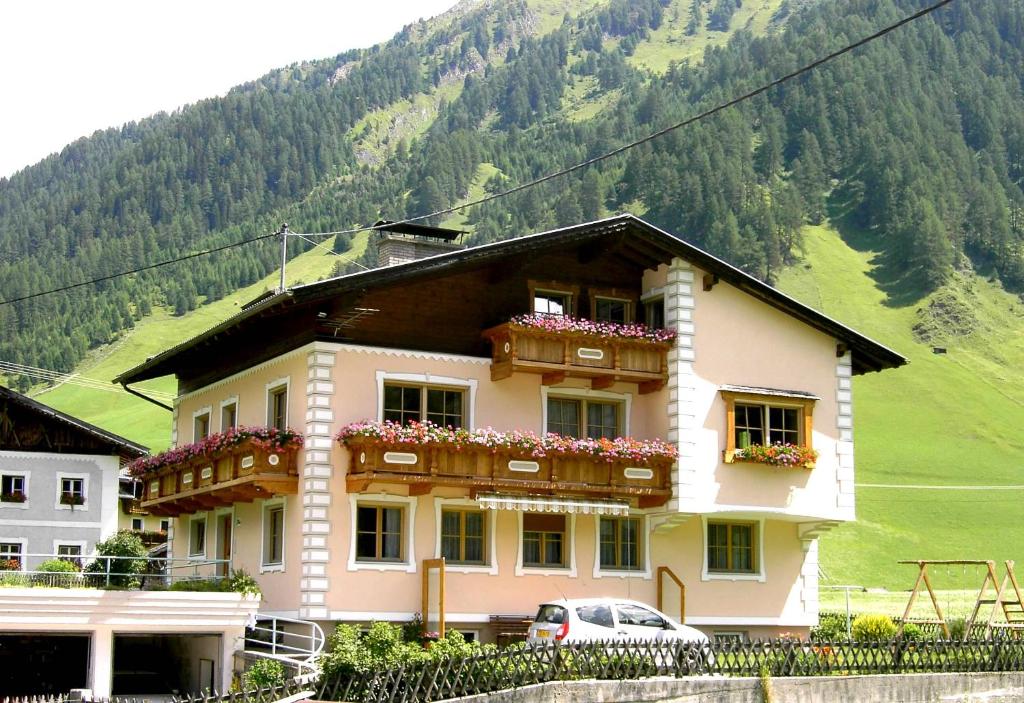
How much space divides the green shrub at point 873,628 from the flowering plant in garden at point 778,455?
430cm

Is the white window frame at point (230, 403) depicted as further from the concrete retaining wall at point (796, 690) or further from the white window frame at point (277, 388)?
the concrete retaining wall at point (796, 690)

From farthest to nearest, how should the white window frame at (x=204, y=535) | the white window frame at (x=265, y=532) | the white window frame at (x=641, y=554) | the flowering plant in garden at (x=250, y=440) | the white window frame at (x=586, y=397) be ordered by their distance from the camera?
the white window frame at (x=204, y=535) < the white window frame at (x=586, y=397) < the white window frame at (x=641, y=554) < the white window frame at (x=265, y=532) < the flowering plant in garden at (x=250, y=440)

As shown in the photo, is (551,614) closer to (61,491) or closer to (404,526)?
(404,526)

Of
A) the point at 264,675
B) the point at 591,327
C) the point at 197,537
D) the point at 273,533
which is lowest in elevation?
the point at 264,675

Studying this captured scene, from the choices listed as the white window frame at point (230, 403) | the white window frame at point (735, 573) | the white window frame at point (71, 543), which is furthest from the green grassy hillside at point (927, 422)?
the white window frame at point (230, 403)

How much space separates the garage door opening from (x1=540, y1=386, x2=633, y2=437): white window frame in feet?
30.6

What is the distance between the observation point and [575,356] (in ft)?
115

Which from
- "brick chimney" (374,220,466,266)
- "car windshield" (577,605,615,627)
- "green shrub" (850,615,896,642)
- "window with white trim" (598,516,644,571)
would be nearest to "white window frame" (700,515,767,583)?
"window with white trim" (598,516,644,571)

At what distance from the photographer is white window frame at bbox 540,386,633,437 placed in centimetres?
3591

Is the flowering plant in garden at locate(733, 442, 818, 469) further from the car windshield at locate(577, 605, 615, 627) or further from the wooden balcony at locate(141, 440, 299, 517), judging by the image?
the wooden balcony at locate(141, 440, 299, 517)

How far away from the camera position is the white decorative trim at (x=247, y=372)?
34375 millimetres

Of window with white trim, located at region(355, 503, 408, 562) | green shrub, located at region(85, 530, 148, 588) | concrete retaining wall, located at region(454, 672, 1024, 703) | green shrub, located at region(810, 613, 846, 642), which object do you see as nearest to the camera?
concrete retaining wall, located at region(454, 672, 1024, 703)

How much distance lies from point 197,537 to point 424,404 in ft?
A: 34.2

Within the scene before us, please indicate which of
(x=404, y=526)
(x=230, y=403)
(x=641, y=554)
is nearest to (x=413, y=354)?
(x=404, y=526)
